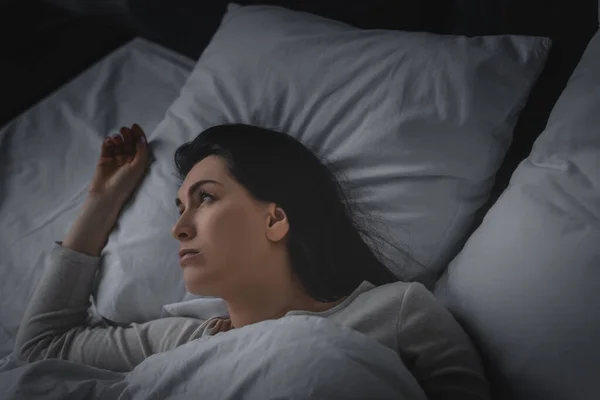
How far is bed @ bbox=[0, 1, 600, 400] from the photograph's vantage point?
598 millimetres

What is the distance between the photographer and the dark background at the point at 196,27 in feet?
2.71

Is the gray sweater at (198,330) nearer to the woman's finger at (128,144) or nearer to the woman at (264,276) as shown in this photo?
Answer: the woman at (264,276)

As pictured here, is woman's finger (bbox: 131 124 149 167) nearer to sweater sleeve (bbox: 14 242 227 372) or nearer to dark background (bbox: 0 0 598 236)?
sweater sleeve (bbox: 14 242 227 372)

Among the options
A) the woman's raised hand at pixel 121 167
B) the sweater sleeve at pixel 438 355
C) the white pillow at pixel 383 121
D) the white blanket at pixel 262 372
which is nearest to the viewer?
the white blanket at pixel 262 372

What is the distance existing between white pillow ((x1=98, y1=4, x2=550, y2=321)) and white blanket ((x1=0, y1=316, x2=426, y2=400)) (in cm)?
19

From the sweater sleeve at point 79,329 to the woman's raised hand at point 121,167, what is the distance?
0.09m

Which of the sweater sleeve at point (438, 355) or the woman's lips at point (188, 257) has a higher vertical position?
the woman's lips at point (188, 257)

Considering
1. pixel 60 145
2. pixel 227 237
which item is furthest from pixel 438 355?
pixel 60 145

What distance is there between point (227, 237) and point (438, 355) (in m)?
0.25

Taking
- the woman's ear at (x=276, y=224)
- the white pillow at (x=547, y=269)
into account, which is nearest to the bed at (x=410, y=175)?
the white pillow at (x=547, y=269)

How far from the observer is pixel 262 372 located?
0.55 metres

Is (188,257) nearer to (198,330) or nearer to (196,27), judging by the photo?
(198,330)

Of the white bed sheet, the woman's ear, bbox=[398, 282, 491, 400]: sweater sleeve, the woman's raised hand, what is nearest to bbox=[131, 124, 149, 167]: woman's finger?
the woman's raised hand

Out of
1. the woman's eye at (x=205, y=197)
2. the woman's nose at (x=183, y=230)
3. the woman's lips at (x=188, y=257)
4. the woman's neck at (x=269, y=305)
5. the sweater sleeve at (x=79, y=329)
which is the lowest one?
the sweater sleeve at (x=79, y=329)
